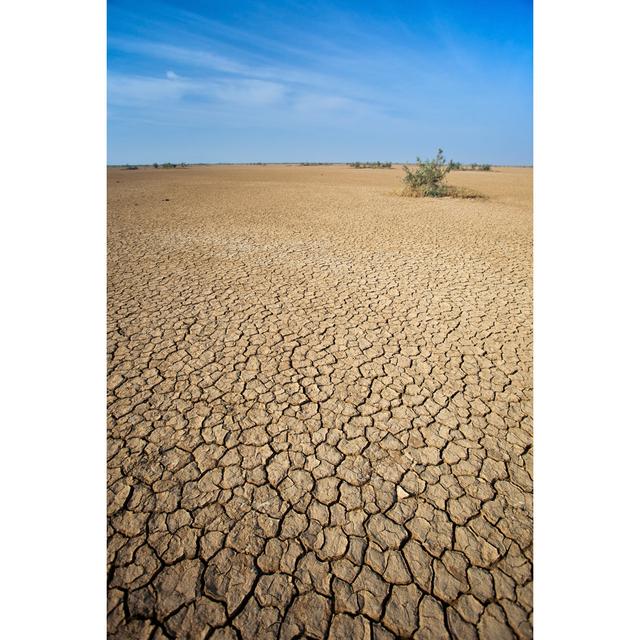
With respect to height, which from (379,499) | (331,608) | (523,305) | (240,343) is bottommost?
(331,608)

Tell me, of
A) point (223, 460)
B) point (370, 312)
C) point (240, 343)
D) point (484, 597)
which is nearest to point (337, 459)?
point (223, 460)

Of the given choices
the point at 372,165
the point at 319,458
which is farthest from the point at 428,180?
the point at 372,165

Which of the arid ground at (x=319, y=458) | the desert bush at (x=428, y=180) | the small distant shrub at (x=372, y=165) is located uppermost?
the small distant shrub at (x=372, y=165)

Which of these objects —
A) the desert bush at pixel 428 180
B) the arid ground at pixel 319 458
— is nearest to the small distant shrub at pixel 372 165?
the desert bush at pixel 428 180

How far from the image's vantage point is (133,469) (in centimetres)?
190

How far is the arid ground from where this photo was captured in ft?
4.45

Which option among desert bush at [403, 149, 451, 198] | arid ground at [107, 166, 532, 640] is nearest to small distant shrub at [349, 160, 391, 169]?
desert bush at [403, 149, 451, 198]

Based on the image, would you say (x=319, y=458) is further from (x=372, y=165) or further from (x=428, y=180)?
(x=372, y=165)

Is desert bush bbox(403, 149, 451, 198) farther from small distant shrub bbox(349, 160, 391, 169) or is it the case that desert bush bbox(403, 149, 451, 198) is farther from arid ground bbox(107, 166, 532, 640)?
small distant shrub bbox(349, 160, 391, 169)

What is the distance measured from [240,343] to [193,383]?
63 cm

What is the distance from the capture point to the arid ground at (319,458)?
1.36 m

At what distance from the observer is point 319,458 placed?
1968 mm

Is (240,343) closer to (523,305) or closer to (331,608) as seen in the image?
(331,608)

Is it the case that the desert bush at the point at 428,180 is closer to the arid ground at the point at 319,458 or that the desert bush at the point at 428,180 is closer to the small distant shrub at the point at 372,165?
the arid ground at the point at 319,458
